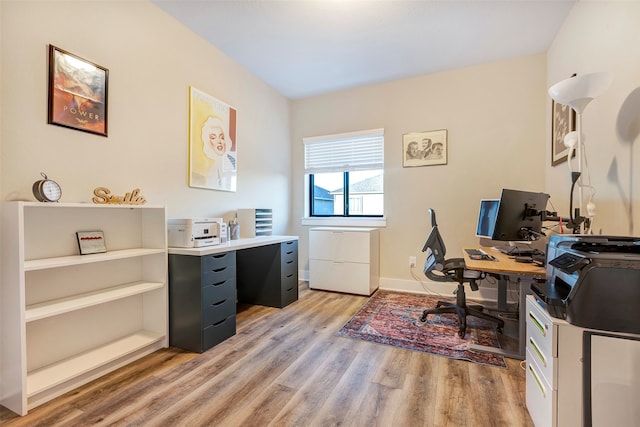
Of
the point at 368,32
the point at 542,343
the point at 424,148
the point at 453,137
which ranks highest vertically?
the point at 368,32

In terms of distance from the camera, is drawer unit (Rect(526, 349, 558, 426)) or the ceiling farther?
the ceiling

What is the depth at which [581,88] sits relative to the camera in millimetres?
1629

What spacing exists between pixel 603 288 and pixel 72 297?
2743 millimetres

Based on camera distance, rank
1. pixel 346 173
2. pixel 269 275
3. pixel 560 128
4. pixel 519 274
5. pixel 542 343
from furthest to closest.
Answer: pixel 346 173
pixel 269 275
pixel 560 128
pixel 519 274
pixel 542 343

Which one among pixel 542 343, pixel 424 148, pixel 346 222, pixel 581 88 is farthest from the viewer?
pixel 346 222

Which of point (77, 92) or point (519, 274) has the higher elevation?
point (77, 92)

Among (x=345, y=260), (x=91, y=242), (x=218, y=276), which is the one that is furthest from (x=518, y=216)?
(x=91, y=242)

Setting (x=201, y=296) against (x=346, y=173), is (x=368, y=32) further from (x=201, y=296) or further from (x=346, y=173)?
(x=201, y=296)

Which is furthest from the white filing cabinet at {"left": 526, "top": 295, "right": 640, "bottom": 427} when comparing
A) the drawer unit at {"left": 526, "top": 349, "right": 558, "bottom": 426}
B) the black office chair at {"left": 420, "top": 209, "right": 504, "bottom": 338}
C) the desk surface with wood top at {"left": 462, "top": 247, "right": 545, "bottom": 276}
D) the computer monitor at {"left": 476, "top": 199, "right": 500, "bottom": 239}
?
the computer monitor at {"left": 476, "top": 199, "right": 500, "bottom": 239}

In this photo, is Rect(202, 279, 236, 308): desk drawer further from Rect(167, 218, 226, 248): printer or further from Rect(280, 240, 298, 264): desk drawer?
Rect(280, 240, 298, 264): desk drawer

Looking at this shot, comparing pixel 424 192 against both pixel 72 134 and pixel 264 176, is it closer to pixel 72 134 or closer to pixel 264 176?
pixel 264 176

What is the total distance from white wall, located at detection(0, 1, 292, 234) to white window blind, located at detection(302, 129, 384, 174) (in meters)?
1.11

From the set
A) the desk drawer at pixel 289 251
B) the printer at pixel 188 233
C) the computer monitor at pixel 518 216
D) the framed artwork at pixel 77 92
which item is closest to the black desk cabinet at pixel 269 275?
the desk drawer at pixel 289 251

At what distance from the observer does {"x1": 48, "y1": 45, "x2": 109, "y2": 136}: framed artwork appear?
5.74ft
